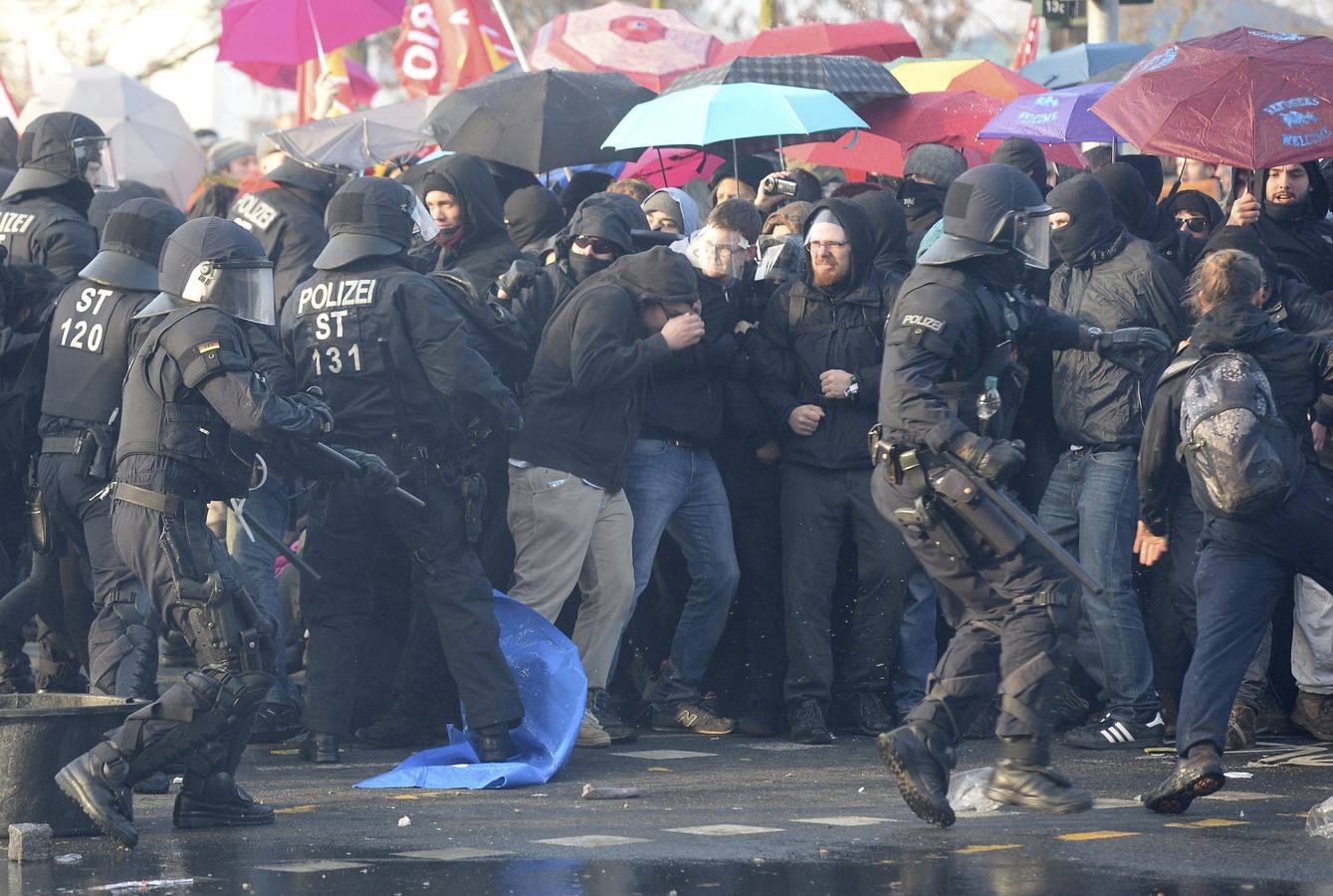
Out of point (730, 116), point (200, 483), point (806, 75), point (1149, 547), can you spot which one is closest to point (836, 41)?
point (806, 75)

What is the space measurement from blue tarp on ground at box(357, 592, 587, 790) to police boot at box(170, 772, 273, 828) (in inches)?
32.3

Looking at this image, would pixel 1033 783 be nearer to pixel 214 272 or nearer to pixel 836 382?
pixel 836 382

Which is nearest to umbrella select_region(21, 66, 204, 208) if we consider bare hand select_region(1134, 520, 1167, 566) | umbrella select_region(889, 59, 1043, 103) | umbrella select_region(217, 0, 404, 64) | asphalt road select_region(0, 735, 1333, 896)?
umbrella select_region(217, 0, 404, 64)

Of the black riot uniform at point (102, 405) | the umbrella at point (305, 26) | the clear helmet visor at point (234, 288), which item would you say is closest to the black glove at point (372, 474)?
the clear helmet visor at point (234, 288)

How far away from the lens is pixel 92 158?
966 cm

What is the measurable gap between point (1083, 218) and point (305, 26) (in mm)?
7147

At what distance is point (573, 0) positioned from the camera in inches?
1447

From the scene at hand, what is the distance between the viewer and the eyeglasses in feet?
29.3

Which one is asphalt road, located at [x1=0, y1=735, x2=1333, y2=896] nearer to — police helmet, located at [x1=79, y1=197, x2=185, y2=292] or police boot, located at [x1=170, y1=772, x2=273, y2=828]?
police boot, located at [x1=170, y1=772, x2=273, y2=828]

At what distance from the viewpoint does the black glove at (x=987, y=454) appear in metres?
6.53

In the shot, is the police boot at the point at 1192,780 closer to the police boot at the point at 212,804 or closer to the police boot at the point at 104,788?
the police boot at the point at 212,804

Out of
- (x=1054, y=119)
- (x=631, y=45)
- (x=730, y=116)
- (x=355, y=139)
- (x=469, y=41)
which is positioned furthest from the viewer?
(x=469, y=41)

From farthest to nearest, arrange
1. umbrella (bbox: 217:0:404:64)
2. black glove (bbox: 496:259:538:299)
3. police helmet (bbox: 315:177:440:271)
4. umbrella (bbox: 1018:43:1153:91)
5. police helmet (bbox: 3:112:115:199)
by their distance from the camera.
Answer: umbrella (bbox: 217:0:404:64) → umbrella (bbox: 1018:43:1153:91) → police helmet (bbox: 3:112:115:199) → black glove (bbox: 496:259:538:299) → police helmet (bbox: 315:177:440:271)

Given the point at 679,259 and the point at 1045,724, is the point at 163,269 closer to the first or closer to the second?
the point at 679,259
